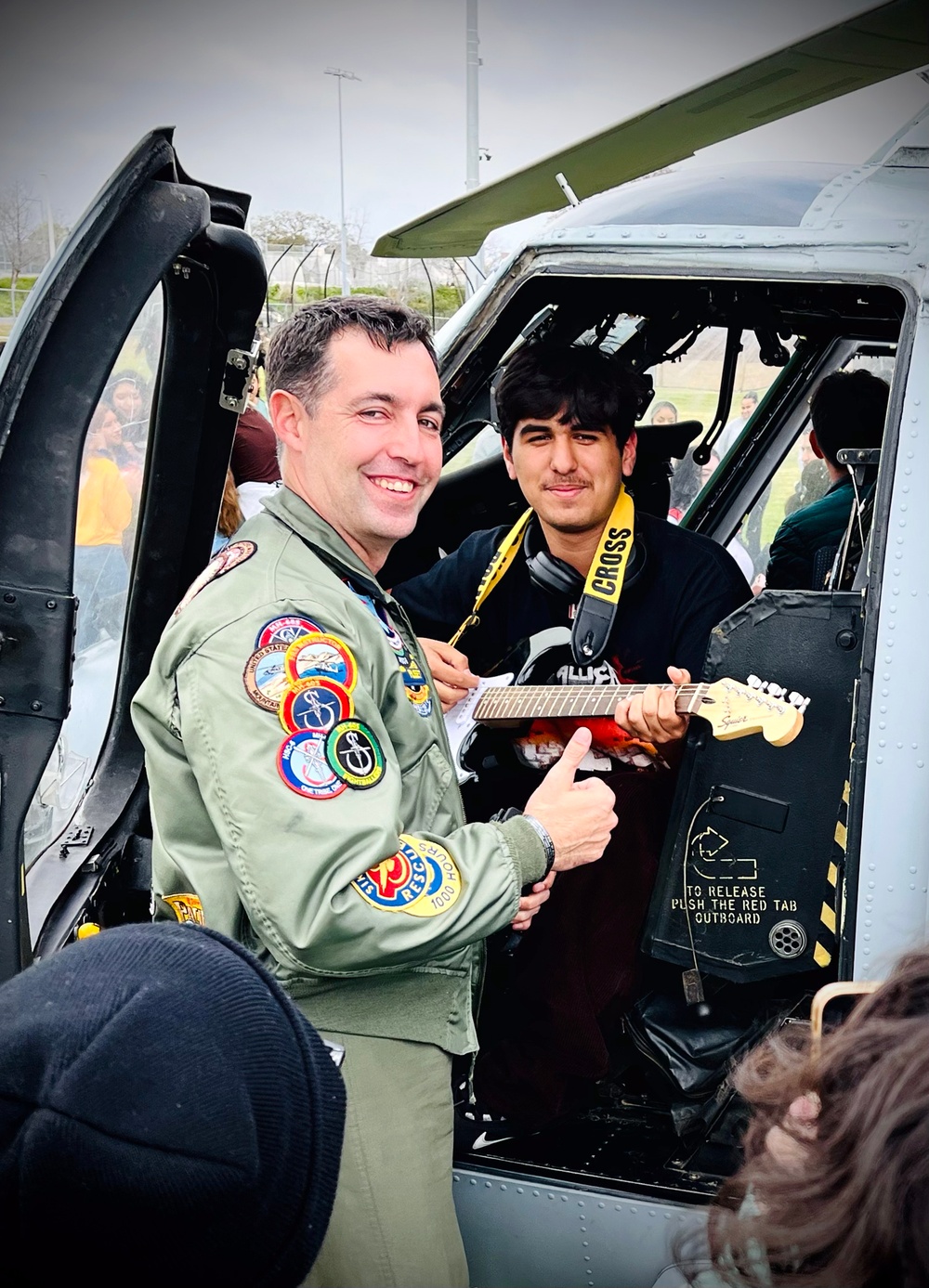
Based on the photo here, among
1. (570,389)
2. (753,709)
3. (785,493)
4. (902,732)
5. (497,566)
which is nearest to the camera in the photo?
(902,732)

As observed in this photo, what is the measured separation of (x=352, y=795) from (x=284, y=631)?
0.27 metres

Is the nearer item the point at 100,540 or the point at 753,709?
the point at 753,709

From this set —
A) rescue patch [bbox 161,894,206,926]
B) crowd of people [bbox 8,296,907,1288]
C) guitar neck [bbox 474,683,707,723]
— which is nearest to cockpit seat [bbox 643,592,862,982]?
crowd of people [bbox 8,296,907,1288]

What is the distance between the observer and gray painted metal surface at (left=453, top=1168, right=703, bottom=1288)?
207 cm

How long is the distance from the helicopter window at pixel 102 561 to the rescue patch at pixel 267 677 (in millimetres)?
800

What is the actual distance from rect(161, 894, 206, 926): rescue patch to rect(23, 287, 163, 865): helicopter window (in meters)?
0.55

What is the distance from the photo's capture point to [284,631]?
5.53 feet

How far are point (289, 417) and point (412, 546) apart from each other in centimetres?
152

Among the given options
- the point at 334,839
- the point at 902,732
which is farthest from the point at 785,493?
the point at 334,839

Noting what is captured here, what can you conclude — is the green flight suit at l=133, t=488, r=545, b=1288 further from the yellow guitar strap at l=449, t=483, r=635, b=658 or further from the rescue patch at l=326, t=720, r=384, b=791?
the yellow guitar strap at l=449, t=483, r=635, b=658

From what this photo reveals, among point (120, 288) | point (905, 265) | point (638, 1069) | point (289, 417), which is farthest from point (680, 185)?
point (638, 1069)

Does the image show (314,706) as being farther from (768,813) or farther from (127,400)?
(127,400)

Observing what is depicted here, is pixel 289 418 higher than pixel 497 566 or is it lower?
higher

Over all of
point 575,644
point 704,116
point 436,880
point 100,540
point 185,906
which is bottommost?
point 185,906
